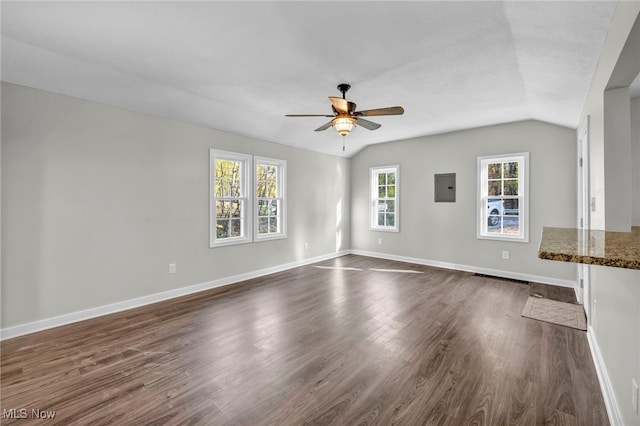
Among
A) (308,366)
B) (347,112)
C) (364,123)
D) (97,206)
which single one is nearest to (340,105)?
(347,112)

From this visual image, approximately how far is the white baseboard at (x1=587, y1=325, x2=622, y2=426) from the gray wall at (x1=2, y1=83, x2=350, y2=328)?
177 inches

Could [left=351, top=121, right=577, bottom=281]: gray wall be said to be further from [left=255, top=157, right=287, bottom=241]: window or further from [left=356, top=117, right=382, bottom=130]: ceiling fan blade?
[left=356, top=117, right=382, bottom=130]: ceiling fan blade

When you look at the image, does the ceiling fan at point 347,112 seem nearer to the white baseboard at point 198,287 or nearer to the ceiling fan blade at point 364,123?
the ceiling fan blade at point 364,123

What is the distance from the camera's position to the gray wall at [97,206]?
300 centimetres

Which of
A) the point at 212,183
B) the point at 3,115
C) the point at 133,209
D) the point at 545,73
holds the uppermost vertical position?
the point at 545,73

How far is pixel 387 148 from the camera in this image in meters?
6.73

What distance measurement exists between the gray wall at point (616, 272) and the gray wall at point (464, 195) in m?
2.39

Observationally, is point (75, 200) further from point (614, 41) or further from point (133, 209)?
point (614, 41)

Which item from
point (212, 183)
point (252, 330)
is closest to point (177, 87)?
point (212, 183)

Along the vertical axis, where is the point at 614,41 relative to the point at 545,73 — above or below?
below

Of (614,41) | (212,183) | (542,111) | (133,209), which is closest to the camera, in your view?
(614,41)

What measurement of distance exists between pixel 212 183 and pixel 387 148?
3.98m

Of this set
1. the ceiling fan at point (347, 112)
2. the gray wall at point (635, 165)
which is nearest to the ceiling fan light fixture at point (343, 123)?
the ceiling fan at point (347, 112)

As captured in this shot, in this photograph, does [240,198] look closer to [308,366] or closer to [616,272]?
[308,366]
